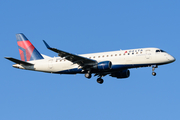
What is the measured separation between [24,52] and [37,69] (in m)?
5.25

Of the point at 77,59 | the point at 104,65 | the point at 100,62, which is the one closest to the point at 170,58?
the point at 104,65

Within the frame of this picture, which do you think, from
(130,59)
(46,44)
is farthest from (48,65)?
(130,59)

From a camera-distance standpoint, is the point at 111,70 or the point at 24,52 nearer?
the point at 111,70

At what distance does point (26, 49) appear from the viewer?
A: 60188 millimetres

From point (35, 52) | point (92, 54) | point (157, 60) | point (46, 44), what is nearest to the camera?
point (46, 44)

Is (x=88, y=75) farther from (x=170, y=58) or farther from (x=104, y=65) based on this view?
(x=170, y=58)

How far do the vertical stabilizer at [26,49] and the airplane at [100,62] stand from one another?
46cm

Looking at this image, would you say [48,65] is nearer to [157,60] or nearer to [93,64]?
[93,64]

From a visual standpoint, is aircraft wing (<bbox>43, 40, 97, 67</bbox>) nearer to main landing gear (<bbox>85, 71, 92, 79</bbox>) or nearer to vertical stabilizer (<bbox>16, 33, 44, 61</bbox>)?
main landing gear (<bbox>85, 71, 92, 79</bbox>)

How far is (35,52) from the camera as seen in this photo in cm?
5944

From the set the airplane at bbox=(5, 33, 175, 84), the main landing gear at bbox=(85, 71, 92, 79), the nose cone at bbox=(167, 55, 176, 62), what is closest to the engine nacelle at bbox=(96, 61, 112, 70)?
the airplane at bbox=(5, 33, 175, 84)

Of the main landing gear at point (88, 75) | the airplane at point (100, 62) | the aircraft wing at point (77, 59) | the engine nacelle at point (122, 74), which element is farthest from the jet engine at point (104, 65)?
the engine nacelle at point (122, 74)

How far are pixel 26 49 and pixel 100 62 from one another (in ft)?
51.9

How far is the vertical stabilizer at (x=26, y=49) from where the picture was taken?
5912 cm
